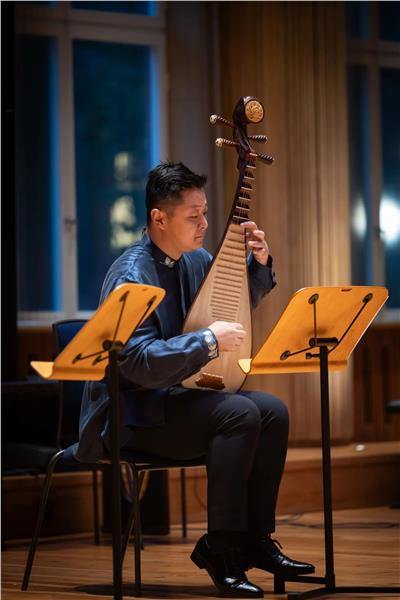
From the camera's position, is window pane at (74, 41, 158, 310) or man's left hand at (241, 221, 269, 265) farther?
window pane at (74, 41, 158, 310)

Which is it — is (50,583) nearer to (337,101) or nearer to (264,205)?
(264,205)

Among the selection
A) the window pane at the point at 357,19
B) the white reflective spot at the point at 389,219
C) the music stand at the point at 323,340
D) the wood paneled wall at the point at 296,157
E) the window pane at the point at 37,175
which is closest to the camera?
the music stand at the point at 323,340

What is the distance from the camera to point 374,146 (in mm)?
6348

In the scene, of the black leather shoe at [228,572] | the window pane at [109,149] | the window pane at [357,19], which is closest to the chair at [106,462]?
the black leather shoe at [228,572]

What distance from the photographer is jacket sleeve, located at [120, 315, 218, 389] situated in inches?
111

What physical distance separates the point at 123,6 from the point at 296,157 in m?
1.29

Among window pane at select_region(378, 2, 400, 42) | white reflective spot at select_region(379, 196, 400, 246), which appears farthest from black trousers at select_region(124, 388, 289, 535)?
window pane at select_region(378, 2, 400, 42)

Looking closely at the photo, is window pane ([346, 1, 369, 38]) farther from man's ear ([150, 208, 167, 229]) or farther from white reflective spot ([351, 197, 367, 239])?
man's ear ([150, 208, 167, 229])

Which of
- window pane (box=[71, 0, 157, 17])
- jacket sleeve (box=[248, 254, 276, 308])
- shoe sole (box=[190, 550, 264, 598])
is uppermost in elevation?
window pane (box=[71, 0, 157, 17])

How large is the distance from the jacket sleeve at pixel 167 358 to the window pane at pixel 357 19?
12.7 feet

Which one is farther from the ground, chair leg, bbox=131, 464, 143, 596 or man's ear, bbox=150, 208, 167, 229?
man's ear, bbox=150, 208, 167, 229

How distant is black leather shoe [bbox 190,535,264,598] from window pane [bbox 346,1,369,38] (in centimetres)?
413

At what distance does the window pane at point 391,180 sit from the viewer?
6375 mm

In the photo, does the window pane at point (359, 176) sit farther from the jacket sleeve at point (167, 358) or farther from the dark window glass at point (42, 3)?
the jacket sleeve at point (167, 358)
